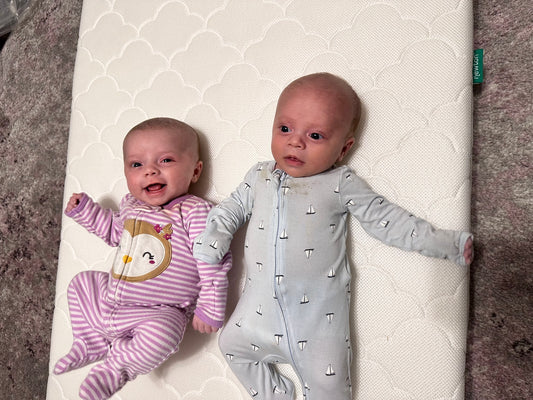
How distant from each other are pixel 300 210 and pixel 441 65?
0.41m

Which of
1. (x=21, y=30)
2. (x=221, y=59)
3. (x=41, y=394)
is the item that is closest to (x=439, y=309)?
(x=221, y=59)

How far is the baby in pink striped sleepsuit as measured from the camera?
3.06 ft

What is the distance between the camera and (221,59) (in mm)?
1128

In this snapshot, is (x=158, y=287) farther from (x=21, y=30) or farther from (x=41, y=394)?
(x=21, y=30)

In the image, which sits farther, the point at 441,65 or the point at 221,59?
the point at 221,59

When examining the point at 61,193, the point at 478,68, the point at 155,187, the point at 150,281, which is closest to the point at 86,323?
the point at 150,281

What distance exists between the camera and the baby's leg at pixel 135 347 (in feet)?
3.00

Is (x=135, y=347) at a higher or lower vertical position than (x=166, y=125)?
lower

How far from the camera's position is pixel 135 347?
0.92m

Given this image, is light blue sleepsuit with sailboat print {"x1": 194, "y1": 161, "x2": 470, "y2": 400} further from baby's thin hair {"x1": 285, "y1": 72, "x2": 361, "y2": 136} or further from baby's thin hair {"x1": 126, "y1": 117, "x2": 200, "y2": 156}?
baby's thin hair {"x1": 126, "y1": 117, "x2": 200, "y2": 156}

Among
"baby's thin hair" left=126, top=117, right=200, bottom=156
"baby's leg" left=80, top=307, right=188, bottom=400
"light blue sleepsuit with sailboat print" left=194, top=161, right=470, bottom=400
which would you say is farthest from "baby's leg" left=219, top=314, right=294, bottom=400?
"baby's thin hair" left=126, top=117, right=200, bottom=156

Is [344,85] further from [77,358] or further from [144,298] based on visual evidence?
[77,358]

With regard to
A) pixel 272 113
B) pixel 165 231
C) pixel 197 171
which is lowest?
pixel 165 231

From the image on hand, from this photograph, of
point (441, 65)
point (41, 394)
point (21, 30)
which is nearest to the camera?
point (441, 65)
